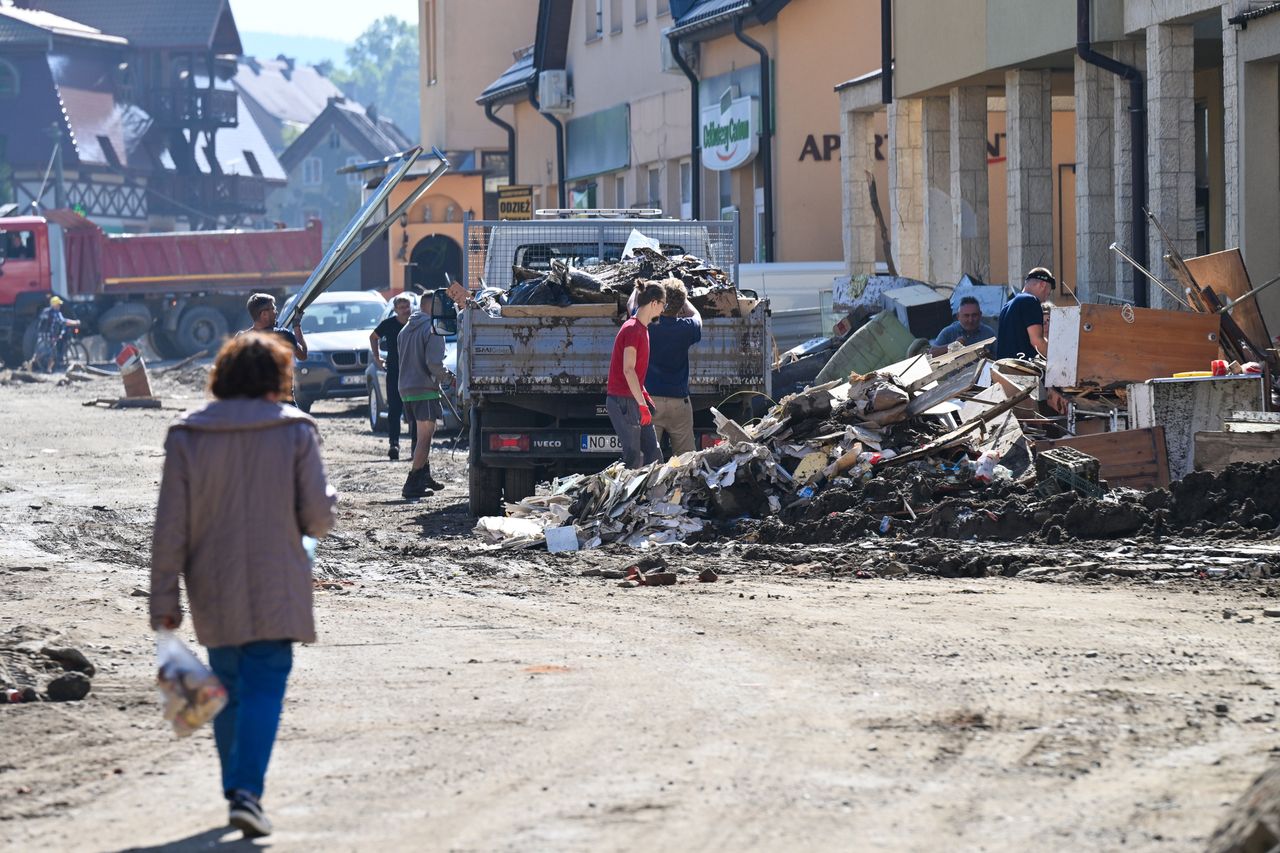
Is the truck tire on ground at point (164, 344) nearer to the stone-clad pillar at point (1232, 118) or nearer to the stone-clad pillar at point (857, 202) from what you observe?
the stone-clad pillar at point (857, 202)

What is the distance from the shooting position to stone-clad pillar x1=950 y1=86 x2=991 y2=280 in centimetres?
2350

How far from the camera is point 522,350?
14969mm

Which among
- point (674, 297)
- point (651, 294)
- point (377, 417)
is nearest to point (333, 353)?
point (377, 417)

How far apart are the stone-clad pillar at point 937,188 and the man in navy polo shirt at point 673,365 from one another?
34.1ft

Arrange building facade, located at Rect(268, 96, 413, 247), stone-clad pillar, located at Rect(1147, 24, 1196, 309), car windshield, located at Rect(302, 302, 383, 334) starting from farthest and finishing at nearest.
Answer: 1. building facade, located at Rect(268, 96, 413, 247)
2. car windshield, located at Rect(302, 302, 383, 334)
3. stone-clad pillar, located at Rect(1147, 24, 1196, 309)

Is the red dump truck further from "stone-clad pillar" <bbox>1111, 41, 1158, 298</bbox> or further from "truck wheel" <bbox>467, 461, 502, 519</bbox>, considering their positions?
"truck wheel" <bbox>467, 461, 502, 519</bbox>

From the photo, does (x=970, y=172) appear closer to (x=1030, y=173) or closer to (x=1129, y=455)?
(x=1030, y=173)

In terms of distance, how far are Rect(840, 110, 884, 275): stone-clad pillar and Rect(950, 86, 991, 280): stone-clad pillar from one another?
11.3ft

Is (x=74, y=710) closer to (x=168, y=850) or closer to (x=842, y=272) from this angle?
(x=168, y=850)

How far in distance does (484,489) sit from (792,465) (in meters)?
2.71

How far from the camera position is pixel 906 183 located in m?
25.5

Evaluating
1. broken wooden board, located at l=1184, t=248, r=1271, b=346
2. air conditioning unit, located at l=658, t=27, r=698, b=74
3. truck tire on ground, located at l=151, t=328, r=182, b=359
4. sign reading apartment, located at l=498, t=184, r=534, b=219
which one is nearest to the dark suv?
sign reading apartment, located at l=498, t=184, r=534, b=219

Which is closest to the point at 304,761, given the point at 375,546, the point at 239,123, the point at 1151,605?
the point at 1151,605

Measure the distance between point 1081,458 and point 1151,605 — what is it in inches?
122
